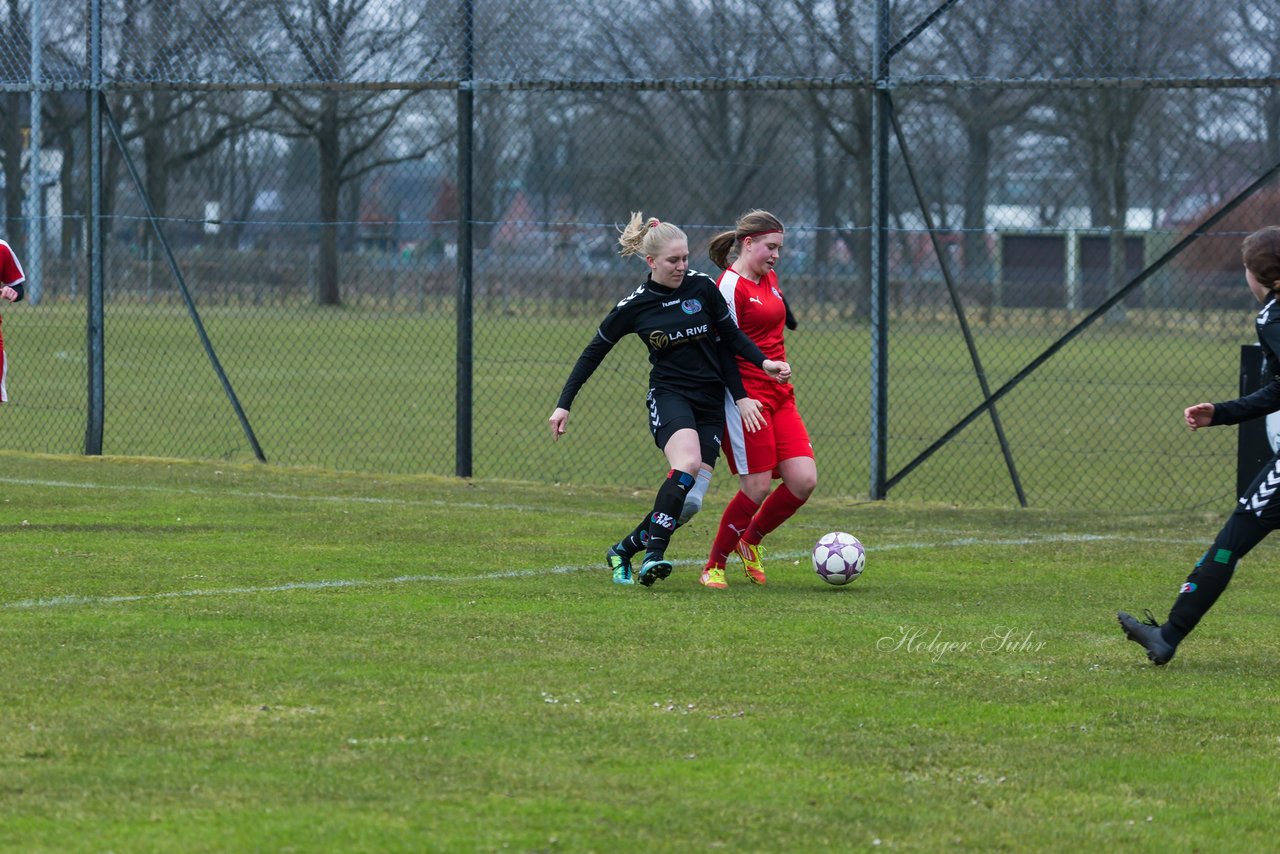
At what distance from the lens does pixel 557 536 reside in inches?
384

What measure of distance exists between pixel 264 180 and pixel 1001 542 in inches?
791

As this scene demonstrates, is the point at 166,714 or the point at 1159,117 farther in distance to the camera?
the point at 1159,117

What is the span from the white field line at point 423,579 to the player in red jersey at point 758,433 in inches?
24.7

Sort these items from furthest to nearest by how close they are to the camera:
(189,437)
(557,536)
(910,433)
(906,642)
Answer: (910,433) → (189,437) → (557,536) → (906,642)

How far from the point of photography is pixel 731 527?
27.2ft

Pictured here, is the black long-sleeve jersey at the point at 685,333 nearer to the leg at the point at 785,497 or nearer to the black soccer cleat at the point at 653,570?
the leg at the point at 785,497

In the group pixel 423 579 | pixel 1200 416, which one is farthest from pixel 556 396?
pixel 1200 416

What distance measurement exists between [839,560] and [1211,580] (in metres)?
2.08

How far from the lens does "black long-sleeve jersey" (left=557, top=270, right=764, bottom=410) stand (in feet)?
27.0

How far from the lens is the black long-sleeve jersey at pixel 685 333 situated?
822 centimetres

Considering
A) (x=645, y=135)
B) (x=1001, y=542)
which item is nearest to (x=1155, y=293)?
(x=645, y=135)

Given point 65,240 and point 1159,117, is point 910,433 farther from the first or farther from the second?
point 1159,117

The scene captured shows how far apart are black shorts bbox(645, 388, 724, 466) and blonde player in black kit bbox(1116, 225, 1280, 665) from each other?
A: 2503mm

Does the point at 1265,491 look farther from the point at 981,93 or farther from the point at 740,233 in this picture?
the point at 981,93
